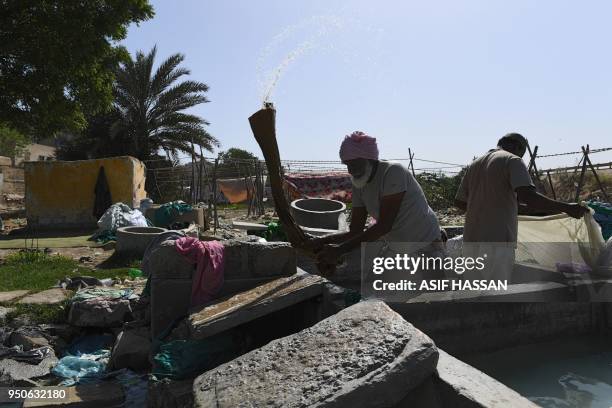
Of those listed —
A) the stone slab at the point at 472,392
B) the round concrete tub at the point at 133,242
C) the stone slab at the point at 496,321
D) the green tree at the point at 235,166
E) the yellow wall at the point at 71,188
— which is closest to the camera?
the stone slab at the point at 472,392

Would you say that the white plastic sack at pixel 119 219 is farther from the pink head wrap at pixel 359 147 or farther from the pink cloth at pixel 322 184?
the pink head wrap at pixel 359 147

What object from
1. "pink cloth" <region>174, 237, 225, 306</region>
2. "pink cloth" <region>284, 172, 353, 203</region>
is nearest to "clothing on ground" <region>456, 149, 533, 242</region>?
"pink cloth" <region>174, 237, 225, 306</region>

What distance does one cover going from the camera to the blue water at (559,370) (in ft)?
9.97

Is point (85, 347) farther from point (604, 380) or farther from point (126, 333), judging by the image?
point (604, 380)

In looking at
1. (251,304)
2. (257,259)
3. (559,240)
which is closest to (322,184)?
(559,240)

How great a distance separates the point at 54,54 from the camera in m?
7.23

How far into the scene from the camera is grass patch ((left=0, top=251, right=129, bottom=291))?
639cm

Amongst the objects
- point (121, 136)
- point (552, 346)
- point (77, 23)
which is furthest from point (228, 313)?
point (121, 136)

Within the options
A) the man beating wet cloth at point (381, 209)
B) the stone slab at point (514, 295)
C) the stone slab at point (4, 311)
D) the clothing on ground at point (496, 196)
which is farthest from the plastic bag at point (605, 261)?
the stone slab at point (4, 311)

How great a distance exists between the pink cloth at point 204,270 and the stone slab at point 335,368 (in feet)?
3.80

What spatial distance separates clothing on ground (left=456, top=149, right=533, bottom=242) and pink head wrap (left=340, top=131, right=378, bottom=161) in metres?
1.06

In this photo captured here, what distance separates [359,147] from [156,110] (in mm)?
17830

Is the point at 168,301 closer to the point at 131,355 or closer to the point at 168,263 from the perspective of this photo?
the point at 168,263

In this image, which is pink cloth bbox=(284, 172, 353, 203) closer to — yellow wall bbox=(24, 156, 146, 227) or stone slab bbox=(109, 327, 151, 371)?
yellow wall bbox=(24, 156, 146, 227)
